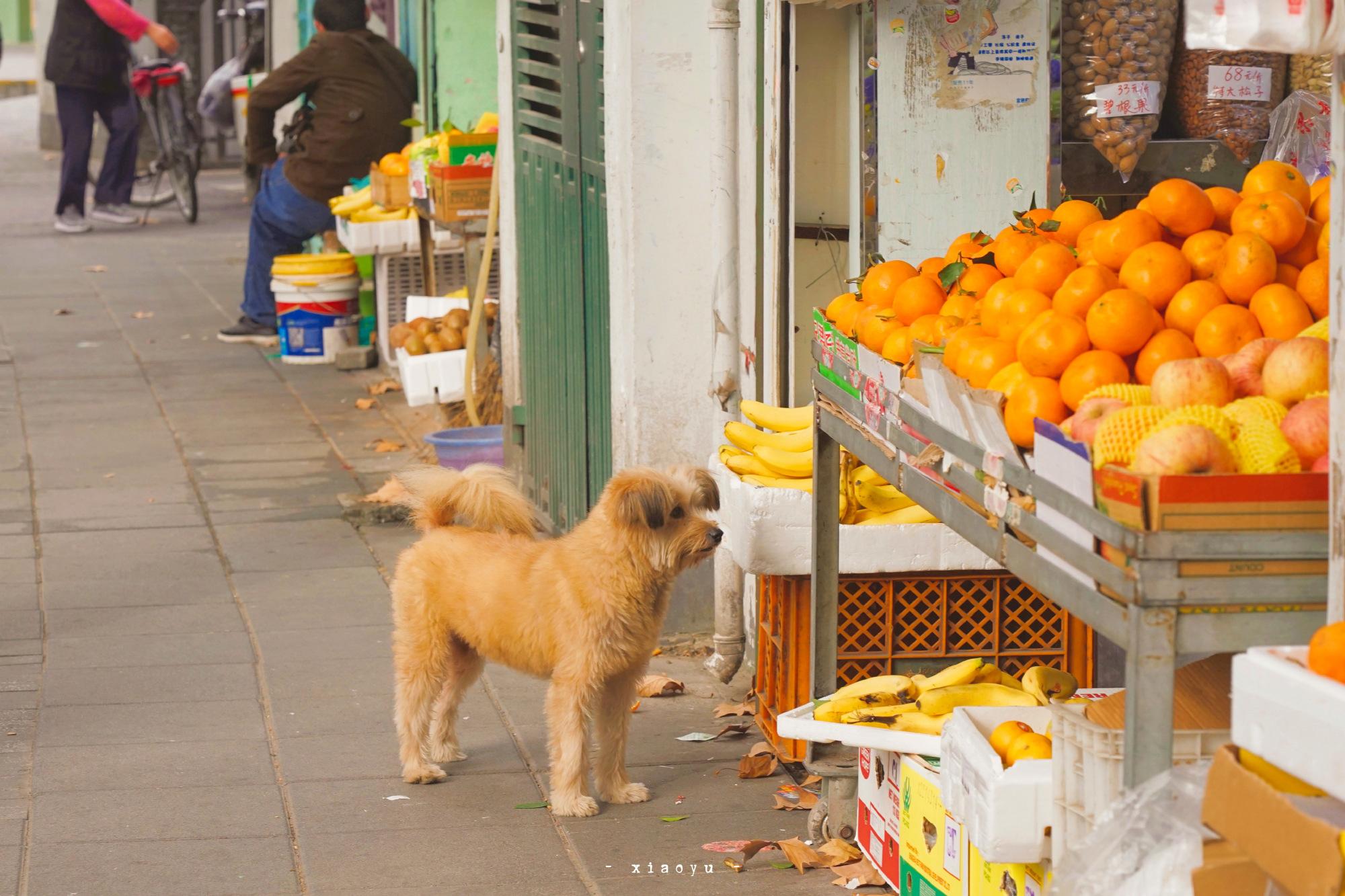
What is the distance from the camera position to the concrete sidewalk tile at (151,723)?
5.11 meters

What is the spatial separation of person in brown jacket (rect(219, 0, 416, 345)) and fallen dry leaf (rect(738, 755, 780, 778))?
23.1 ft

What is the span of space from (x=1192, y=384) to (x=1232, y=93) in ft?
8.65

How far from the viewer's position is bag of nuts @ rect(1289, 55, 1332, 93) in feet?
16.0

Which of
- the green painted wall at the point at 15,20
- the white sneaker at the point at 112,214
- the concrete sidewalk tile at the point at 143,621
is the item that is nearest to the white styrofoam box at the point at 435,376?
the concrete sidewalk tile at the point at 143,621

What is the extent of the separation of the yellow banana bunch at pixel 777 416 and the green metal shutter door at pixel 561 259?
1449mm

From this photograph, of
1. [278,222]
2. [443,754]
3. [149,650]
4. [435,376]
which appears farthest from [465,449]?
[278,222]

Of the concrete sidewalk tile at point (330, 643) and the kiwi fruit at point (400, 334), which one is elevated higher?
the kiwi fruit at point (400, 334)

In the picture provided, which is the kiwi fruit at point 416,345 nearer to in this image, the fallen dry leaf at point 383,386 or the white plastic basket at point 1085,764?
the fallen dry leaf at point 383,386

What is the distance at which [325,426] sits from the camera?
388 inches

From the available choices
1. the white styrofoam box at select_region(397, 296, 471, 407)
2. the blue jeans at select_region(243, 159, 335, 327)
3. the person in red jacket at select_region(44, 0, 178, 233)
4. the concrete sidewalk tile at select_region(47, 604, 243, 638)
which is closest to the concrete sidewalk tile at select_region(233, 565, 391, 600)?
the concrete sidewalk tile at select_region(47, 604, 243, 638)

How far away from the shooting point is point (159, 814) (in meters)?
4.53

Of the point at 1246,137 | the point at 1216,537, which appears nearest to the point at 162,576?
the point at 1246,137

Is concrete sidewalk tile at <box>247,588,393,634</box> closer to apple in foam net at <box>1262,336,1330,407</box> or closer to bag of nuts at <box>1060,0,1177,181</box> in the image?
bag of nuts at <box>1060,0,1177,181</box>

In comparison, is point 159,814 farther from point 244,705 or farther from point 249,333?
point 249,333
